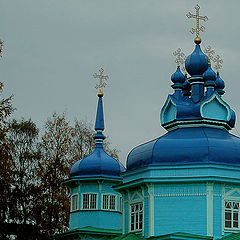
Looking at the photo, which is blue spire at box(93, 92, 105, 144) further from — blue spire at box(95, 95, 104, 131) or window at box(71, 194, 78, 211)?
window at box(71, 194, 78, 211)

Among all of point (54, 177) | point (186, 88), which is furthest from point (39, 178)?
point (186, 88)

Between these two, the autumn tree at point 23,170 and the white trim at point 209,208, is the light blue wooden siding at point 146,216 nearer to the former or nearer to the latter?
the white trim at point 209,208

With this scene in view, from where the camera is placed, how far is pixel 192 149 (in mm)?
25406

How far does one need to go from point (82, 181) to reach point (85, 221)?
1.91 metres

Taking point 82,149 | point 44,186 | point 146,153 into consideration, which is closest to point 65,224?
point 44,186

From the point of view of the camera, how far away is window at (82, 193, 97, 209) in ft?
109

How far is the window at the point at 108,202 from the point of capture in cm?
3322

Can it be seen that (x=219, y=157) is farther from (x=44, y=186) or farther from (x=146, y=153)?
(x=44, y=186)

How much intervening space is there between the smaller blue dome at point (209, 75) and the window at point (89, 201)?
8740 millimetres

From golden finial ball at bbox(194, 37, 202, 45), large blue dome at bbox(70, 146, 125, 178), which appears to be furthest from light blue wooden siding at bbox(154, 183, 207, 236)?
large blue dome at bbox(70, 146, 125, 178)

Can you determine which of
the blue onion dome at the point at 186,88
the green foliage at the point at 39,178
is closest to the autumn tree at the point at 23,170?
the green foliage at the point at 39,178

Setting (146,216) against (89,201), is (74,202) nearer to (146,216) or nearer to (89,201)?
(89,201)

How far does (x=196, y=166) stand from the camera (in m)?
25.0

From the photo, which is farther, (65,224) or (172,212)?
(65,224)
